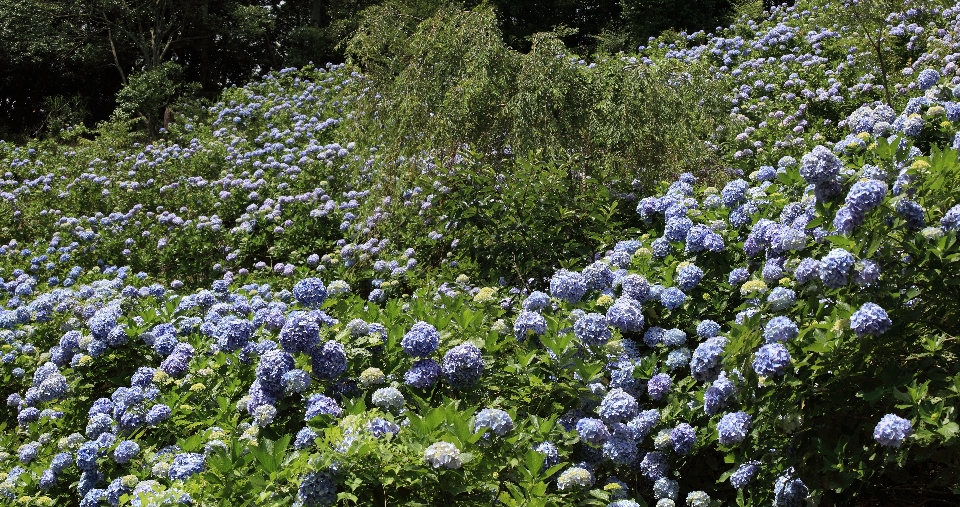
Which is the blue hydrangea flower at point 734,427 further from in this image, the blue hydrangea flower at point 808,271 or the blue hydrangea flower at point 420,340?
the blue hydrangea flower at point 420,340

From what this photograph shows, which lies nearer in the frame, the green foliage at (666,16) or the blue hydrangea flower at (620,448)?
the blue hydrangea flower at (620,448)

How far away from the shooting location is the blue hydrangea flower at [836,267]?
221 centimetres

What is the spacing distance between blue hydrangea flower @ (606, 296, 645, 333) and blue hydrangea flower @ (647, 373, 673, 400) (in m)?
0.19

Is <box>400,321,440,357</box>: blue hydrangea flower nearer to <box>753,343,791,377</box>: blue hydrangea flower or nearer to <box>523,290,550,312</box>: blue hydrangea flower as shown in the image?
<box>523,290,550,312</box>: blue hydrangea flower

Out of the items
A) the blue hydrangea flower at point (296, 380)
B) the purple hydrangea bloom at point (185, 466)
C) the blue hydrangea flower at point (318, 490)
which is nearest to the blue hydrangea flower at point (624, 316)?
the blue hydrangea flower at point (296, 380)

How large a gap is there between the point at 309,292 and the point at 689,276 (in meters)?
1.40

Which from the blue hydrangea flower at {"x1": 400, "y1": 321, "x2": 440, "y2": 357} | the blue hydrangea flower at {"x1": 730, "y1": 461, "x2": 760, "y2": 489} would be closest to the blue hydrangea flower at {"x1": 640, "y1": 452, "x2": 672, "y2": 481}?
the blue hydrangea flower at {"x1": 730, "y1": 461, "x2": 760, "y2": 489}

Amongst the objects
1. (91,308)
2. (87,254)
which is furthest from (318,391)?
(87,254)

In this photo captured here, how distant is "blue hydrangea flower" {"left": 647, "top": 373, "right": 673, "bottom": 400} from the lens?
2.76 m

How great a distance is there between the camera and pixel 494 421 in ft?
7.51

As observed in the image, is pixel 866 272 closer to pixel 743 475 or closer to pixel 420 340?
pixel 743 475

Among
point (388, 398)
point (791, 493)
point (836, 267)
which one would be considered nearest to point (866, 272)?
point (836, 267)

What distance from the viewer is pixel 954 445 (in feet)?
6.94

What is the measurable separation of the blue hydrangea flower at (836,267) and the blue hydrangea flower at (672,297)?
0.77 m
